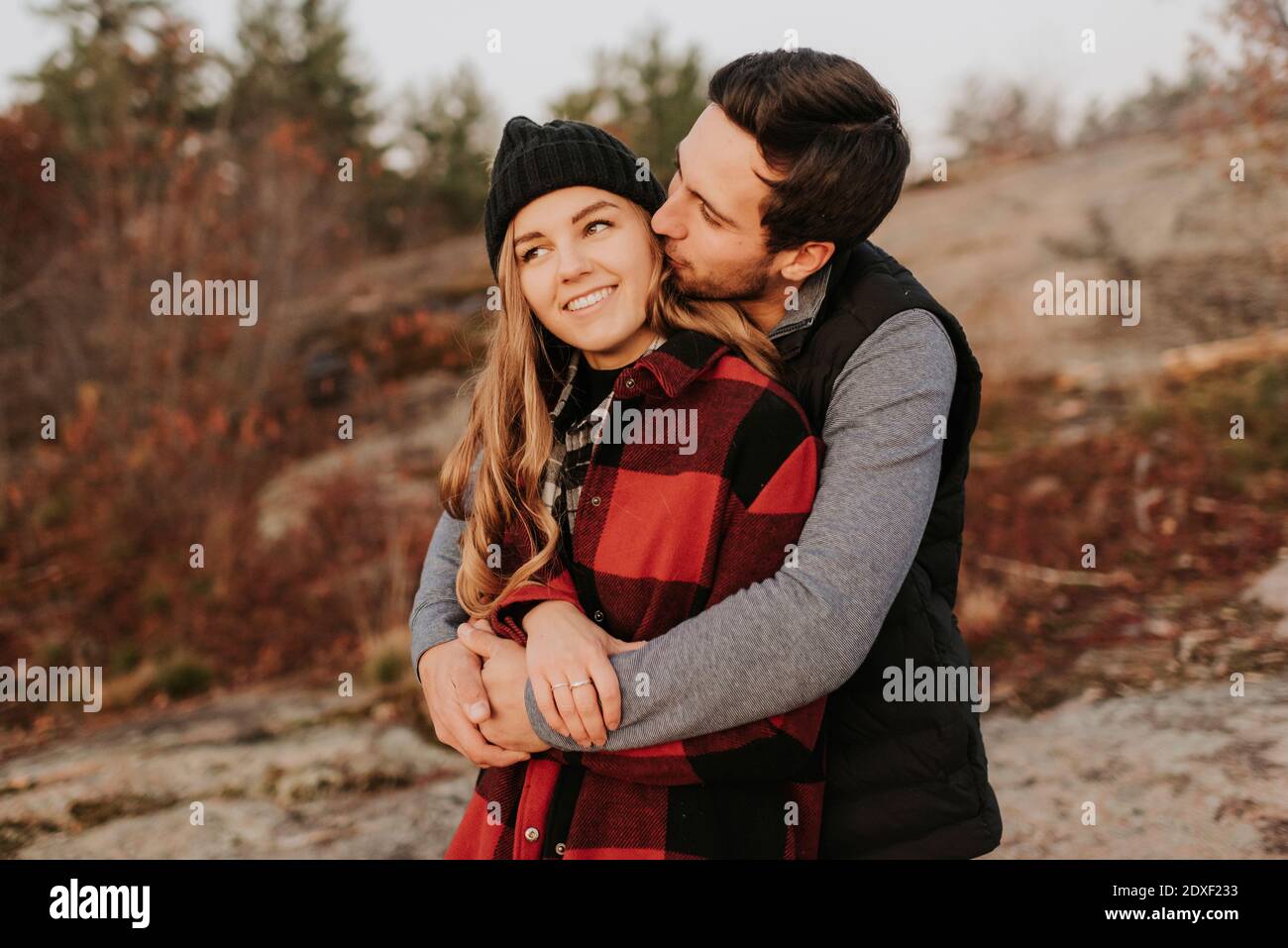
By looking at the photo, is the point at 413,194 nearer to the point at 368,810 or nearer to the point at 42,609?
the point at 42,609

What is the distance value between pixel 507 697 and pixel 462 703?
0.36 ft

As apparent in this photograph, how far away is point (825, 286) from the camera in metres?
2.11

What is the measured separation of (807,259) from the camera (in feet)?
6.98

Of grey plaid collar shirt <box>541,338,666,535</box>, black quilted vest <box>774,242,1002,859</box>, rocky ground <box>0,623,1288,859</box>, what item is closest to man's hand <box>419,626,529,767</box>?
grey plaid collar shirt <box>541,338,666,535</box>

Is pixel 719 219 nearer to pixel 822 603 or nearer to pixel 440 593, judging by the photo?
pixel 822 603

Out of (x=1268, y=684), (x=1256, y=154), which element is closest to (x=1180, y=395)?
(x=1256, y=154)

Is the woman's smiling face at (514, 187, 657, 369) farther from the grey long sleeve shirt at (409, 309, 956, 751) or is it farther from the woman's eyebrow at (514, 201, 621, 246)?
the grey long sleeve shirt at (409, 309, 956, 751)

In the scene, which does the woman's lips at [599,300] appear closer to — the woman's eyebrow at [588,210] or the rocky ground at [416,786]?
the woman's eyebrow at [588,210]

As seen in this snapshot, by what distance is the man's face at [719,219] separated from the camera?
2.15 meters

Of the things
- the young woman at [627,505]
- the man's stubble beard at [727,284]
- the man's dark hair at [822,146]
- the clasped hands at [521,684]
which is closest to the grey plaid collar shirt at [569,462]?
the young woman at [627,505]

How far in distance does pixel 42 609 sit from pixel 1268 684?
8.38 m
